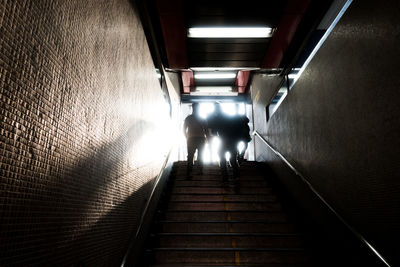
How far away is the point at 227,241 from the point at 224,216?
619mm

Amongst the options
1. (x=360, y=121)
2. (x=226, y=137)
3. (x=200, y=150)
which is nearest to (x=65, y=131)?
(x=360, y=121)

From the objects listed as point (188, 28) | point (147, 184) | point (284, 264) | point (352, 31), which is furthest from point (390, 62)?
point (188, 28)

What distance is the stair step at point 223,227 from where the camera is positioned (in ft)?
13.9

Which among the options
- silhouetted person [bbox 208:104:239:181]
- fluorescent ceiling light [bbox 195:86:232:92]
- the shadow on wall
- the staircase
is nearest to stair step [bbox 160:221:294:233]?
the staircase

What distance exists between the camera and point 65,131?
157 cm

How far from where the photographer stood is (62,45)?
58.4 inches

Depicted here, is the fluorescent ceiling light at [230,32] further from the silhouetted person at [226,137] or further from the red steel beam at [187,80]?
the red steel beam at [187,80]

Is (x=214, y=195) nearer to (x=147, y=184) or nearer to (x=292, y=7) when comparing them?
(x=147, y=184)

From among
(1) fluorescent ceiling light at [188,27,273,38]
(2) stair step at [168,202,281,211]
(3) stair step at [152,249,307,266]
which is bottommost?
(3) stair step at [152,249,307,266]

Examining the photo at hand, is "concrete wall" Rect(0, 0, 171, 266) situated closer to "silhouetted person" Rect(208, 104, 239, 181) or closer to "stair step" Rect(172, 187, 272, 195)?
"stair step" Rect(172, 187, 272, 195)

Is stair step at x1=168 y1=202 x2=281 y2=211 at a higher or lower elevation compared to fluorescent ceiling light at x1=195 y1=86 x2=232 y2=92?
lower

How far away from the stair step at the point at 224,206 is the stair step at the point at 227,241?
0.74 m

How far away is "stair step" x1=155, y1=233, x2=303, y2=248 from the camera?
394cm

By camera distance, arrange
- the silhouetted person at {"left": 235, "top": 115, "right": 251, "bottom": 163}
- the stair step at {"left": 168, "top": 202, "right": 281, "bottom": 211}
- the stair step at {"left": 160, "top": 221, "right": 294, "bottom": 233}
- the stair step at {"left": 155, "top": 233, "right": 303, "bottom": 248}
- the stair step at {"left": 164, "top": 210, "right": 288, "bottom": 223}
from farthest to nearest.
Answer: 1. the silhouetted person at {"left": 235, "top": 115, "right": 251, "bottom": 163}
2. the stair step at {"left": 168, "top": 202, "right": 281, "bottom": 211}
3. the stair step at {"left": 164, "top": 210, "right": 288, "bottom": 223}
4. the stair step at {"left": 160, "top": 221, "right": 294, "bottom": 233}
5. the stair step at {"left": 155, "top": 233, "right": 303, "bottom": 248}
